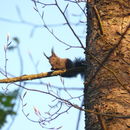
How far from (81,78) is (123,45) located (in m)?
1.13

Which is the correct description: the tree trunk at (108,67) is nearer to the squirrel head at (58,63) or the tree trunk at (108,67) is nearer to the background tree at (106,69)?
the background tree at (106,69)

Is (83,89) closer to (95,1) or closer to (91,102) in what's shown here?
(91,102)

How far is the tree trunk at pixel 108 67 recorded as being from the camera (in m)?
2.41

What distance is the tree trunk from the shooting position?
94.9 inches

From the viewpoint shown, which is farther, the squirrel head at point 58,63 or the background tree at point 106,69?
the squirrel head at point 58,63

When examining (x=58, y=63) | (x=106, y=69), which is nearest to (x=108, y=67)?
(x=106, y=69)

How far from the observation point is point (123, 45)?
8.57 ft

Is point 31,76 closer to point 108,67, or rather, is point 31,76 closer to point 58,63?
point 108,67

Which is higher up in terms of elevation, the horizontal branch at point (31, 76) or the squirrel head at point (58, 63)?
the squirrel head at point (58, 63)

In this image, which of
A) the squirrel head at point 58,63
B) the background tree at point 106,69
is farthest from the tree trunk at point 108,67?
the squirrel head at point 58,63

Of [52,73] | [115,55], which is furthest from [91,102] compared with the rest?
[52,73]

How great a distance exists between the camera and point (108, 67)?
8.36 feet

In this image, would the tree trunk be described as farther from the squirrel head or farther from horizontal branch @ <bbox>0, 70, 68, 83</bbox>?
the squirrel head

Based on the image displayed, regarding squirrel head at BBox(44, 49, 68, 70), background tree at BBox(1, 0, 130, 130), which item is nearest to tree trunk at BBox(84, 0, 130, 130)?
background tree at BBox(1, 0, 130, 130)
